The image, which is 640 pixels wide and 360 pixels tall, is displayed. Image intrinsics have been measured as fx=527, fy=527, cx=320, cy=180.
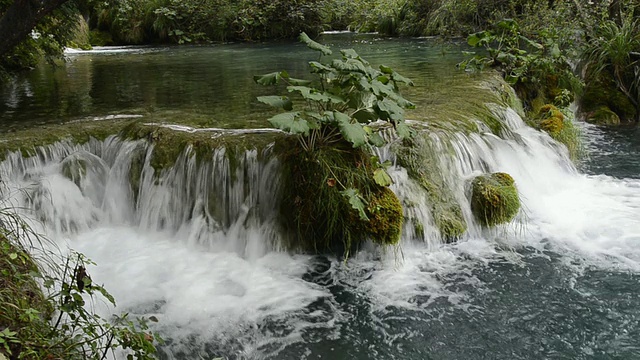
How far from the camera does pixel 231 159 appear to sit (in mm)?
5387

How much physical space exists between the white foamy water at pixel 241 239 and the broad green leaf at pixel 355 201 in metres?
0.58

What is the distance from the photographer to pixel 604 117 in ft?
32.6

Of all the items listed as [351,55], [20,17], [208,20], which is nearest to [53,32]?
[20,17]

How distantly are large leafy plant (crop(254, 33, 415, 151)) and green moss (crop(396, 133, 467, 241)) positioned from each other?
1.97 ft

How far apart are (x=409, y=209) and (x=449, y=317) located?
4.61 feet

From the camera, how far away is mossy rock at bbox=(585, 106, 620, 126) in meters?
9.85

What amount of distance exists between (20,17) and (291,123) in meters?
3.19

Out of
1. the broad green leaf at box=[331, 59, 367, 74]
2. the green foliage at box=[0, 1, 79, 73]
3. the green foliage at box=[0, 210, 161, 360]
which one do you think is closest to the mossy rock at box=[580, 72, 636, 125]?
the broad green leaf at box=[331, 59, 367, 74]

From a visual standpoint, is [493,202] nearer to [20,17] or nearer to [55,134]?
[55,134]

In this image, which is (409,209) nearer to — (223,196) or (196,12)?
(223,196)

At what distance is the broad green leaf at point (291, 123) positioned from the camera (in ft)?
14.1

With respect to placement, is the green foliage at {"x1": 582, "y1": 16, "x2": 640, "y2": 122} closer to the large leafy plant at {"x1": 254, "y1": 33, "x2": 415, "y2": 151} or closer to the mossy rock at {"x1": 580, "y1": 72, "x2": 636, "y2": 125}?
the mossy rock at {"x1": 580, "y1": 72, "x2": 636, "y2": 125}

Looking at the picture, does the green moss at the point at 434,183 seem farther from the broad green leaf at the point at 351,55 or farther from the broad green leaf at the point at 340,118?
the broad green leaf at the point at 340,118

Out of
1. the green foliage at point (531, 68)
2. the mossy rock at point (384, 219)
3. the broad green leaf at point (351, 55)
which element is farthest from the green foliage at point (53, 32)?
the green foliage at point (531, 68)
